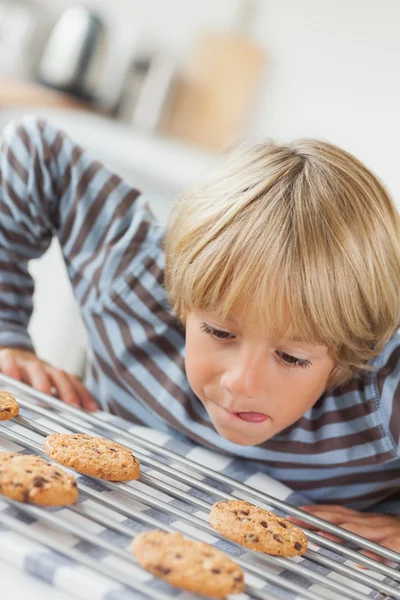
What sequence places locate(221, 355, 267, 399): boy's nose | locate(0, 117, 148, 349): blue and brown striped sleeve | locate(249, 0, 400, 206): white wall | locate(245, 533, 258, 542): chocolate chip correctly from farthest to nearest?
locate(249, 0, 400, 206): white wall, locate(0, 117, 148, 349): blue and brown striped sleeve, locate(221, 355, 267, 399): boy's nose, locate(245, 533, 258, 542): chocolate chip

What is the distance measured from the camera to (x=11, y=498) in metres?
0.50

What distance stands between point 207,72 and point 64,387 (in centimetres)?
138

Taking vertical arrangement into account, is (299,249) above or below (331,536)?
above

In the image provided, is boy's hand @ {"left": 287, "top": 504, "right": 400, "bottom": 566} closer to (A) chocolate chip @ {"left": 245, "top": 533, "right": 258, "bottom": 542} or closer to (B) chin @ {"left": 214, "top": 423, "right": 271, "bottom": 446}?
(B) chin @ {"left": 214, "top": 423, "right": 271, "bottom": 446}

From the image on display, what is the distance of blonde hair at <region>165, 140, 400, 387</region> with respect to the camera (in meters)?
0.68

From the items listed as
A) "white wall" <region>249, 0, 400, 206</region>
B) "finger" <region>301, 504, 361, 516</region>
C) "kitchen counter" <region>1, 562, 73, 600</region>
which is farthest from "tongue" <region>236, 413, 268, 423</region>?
"white wall" <region>249, 0, 400, 206</region>

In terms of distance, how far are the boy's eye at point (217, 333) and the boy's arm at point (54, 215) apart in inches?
9.8

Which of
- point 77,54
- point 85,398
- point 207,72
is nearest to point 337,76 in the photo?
point 207,72

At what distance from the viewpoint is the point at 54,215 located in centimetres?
101

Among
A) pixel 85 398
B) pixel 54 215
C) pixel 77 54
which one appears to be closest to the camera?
pixel 85 398

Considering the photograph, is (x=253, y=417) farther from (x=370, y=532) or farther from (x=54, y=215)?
(x=54, y=215)

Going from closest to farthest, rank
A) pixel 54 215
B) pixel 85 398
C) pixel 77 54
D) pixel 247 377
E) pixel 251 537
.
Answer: pixel 251 537 → pixel 247 377 → pixel 85 398 → pixel 54 215 → pixel 77 54

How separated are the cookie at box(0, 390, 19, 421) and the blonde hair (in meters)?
0.20

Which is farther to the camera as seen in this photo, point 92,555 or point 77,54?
point 77,54
